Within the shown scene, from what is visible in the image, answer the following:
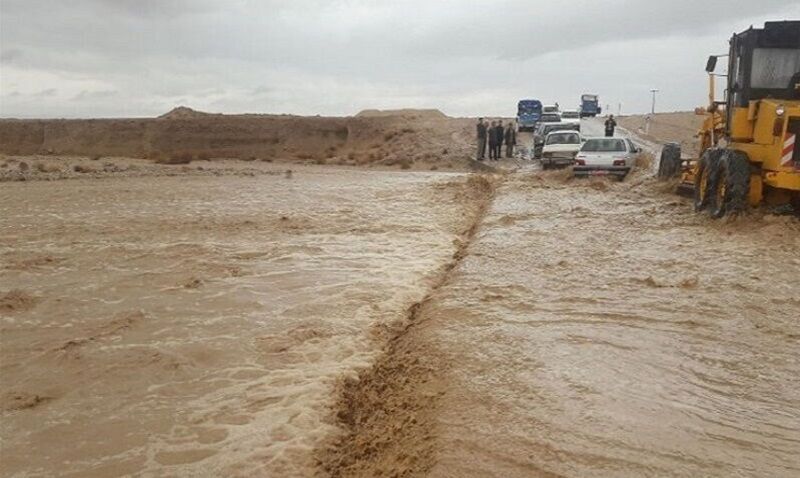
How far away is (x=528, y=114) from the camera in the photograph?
4300 cm

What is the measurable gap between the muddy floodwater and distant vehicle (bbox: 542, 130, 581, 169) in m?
11.1

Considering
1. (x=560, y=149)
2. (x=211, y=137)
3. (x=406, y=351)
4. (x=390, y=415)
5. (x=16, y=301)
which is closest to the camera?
(x=390, y=415)

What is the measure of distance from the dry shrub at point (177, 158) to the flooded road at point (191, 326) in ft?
81.3

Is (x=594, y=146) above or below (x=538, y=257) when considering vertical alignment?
above

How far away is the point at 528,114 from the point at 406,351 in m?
39.1

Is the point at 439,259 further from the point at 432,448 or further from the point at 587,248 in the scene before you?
the point at 432,448

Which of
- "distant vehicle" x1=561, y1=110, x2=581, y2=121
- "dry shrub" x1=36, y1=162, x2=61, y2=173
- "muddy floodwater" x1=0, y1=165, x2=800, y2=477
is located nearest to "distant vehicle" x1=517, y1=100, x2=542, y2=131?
"distant vehicle" x1=561, y1=110, x2=581, y2=121

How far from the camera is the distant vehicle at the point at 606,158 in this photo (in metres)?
18.9

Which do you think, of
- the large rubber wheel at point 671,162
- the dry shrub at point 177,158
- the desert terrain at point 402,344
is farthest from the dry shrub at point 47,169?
the large rubber wheel at point 671,162

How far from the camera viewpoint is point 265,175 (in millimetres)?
27281

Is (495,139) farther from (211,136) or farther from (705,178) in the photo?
(211,136)

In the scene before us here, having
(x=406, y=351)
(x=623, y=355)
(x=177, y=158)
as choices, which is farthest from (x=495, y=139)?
(x=623, y=355)

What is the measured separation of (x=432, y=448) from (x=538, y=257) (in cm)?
606

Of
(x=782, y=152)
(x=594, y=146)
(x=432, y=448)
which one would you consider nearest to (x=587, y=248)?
(x=782, y=152)
